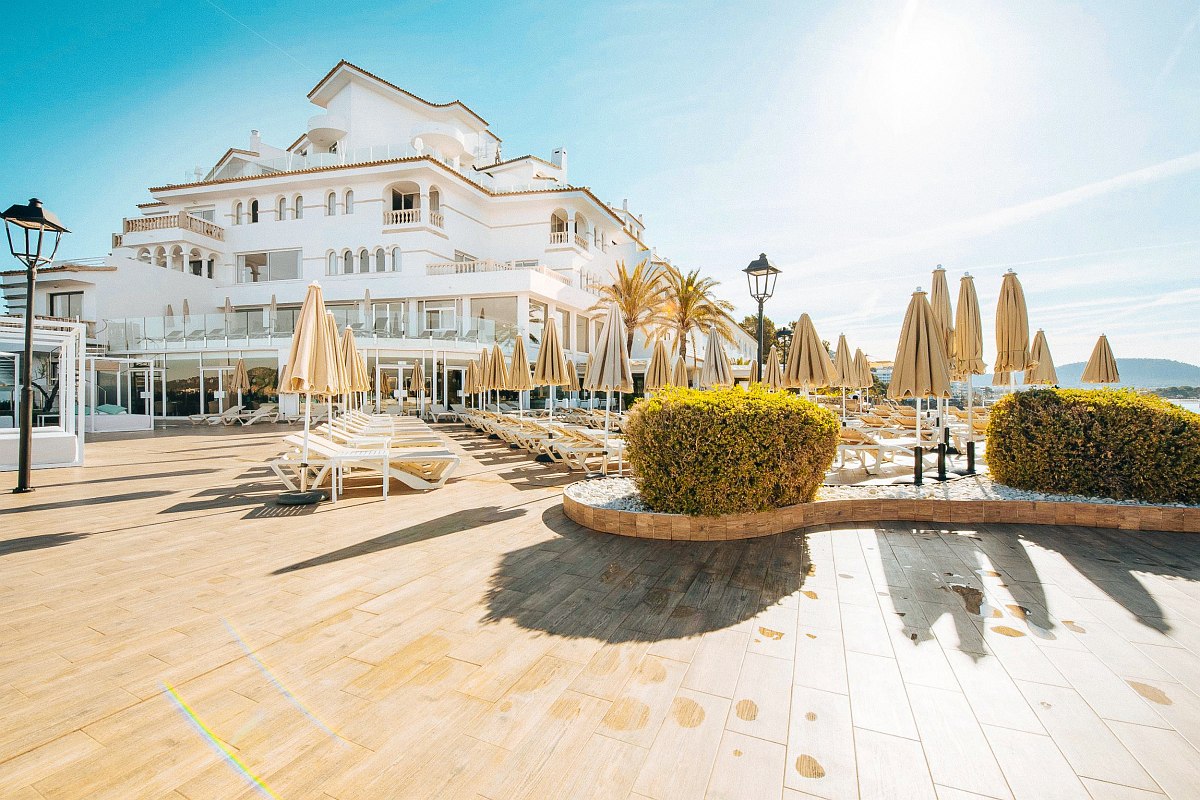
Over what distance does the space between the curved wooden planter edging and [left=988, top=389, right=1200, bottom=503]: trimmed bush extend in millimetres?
428

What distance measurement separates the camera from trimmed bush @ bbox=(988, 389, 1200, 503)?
18.3 ft

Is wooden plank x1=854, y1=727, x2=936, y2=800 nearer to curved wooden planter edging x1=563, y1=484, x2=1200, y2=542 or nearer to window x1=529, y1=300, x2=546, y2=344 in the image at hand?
curved wooden planter edging x1=563, y1=484, x2=1200, y2=542

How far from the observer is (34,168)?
21.8 meters

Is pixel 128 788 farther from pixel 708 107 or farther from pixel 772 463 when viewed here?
pixel 708 107

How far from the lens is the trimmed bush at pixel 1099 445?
5574mm

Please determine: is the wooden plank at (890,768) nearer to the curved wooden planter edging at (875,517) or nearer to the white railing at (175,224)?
the curved wooden planter edging at (875,517)

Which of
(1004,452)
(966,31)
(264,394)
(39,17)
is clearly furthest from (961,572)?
(264,394)

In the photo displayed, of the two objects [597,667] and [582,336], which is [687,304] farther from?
[597,667]

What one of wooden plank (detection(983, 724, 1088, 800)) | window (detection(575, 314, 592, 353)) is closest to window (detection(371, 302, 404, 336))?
window (detection(575, 314, 592, 353))

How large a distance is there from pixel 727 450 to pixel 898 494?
8.77ft

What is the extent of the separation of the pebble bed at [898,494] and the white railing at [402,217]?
2696 cm

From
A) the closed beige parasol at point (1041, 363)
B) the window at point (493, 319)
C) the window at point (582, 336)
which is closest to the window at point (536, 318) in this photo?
the window at point (493, 319)

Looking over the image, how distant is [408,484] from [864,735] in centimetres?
670

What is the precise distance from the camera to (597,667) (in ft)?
8.92
